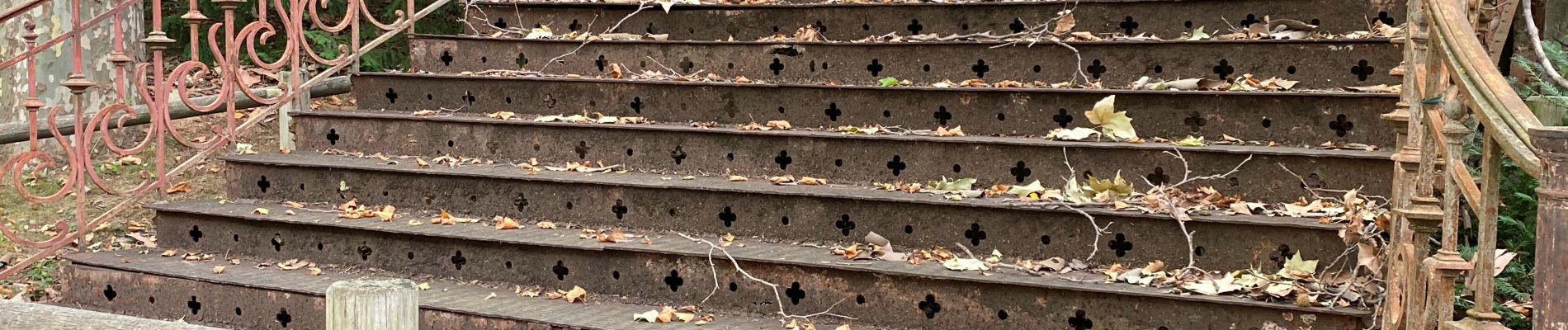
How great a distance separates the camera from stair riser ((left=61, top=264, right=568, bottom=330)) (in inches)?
173

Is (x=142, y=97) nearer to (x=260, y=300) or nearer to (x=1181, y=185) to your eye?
(x=260, y=300)

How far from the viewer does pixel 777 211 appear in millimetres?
4551

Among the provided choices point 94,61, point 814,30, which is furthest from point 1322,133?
point 94,61

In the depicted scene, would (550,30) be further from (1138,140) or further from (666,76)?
(1138,140)

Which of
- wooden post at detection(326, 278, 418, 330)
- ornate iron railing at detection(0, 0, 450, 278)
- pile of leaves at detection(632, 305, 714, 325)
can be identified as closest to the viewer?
wooden post at detection(326, 278, 418, 330)

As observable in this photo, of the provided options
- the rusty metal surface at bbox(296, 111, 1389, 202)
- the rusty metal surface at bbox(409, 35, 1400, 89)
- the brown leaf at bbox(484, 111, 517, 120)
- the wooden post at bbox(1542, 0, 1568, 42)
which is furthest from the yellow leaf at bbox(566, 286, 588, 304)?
the wooden post at bbox(1542, 0, 1568, 42)

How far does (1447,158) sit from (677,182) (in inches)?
104

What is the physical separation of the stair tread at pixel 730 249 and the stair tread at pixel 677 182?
18 centimetres

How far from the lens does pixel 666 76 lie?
562 centimetres

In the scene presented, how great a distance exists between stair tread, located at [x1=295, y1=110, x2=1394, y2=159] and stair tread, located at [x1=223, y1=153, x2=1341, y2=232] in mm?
175

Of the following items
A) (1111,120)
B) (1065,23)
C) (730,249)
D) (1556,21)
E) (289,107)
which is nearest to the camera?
(730,249)

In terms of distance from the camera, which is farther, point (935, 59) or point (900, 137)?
point (935, 59)

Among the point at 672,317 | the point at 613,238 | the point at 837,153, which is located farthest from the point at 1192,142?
the point at 613,238

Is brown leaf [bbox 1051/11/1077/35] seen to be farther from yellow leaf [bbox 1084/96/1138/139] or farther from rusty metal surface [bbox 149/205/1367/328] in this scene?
rusty metal surface [bbox 149/205/1367/328]
